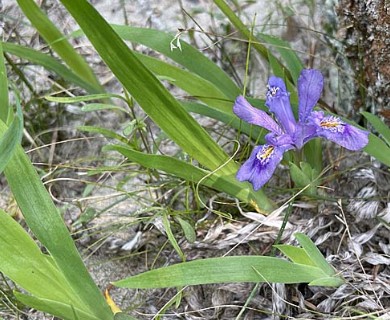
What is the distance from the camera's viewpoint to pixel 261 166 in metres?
1.33

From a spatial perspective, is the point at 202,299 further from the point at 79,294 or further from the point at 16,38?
the point at 16,38

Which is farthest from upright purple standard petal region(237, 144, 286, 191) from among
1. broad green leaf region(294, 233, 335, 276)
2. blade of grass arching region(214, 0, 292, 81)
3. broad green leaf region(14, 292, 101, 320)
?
broad green leaf region(14, 292, 101, 320)

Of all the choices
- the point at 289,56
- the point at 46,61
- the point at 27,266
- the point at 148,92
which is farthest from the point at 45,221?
the point at 289,56

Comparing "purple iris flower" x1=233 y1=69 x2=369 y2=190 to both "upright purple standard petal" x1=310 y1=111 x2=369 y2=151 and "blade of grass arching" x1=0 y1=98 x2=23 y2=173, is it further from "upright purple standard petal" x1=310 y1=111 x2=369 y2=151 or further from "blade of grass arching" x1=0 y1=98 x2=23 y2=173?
"blade of grass arching" x1=0 y1=98 x2=23 y2=173

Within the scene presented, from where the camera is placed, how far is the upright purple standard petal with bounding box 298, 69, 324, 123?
1.37m

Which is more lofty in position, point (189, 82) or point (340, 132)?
point (189, 82)

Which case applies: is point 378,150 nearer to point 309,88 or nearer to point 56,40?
point 309,88

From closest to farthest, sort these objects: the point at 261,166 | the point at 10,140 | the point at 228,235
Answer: the point at 10,140 → the point at 261,166 → the point at 228,235

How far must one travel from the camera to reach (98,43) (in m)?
1.20

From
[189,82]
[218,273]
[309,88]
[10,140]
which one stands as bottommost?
[218,273]

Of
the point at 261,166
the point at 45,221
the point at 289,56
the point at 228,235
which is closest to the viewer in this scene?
the point at 45,221

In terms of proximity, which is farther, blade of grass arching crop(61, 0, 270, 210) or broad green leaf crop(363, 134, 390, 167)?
broad green leaf crop(363, 134, 390, 167)

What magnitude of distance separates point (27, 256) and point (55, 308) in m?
0.10

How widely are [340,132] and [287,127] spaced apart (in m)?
0.11
